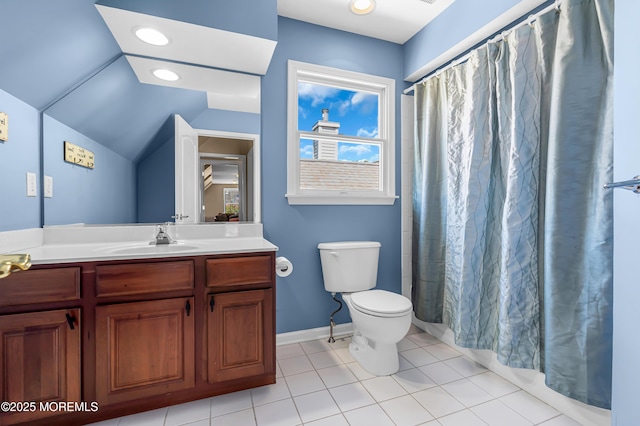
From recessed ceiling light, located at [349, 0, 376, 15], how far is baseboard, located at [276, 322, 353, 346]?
2.39 metres

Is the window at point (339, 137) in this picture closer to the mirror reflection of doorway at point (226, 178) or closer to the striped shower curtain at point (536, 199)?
the mirror reflection of doorway at point (226, 178)

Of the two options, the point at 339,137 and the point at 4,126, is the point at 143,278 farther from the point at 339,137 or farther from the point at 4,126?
the point at 339,137

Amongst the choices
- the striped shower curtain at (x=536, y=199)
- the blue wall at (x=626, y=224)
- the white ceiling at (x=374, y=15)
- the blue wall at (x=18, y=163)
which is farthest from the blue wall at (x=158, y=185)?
the blue wall at (x=626, y=224)

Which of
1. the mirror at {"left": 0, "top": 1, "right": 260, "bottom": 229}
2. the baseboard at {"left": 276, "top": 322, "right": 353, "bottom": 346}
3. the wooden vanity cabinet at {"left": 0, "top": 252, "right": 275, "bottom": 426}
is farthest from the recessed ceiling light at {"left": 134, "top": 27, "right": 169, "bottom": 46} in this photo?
the baseboard at {"left": 276, "top": 322, "right": 353, "bottom": 346}

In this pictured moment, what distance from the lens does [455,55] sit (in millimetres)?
2105

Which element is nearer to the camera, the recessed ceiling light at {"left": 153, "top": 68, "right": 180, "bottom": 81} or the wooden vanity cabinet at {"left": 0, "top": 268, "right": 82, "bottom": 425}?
the wooden vanity cabinet at {"left": 0, "top": 268, "right": 82, "bottom": 425}

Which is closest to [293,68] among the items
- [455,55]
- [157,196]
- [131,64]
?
[131,64]

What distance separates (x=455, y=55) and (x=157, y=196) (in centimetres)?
232

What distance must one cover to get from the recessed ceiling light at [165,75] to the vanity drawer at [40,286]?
128 cm

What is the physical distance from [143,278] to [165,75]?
4.33ft

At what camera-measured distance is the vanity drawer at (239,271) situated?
4.90 ft

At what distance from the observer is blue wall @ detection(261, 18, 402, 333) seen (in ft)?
7.04

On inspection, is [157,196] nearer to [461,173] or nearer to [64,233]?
[64,233]

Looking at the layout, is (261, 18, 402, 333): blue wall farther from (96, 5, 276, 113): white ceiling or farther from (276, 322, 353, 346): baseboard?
(96, 5, 276, 113): white ceiling
